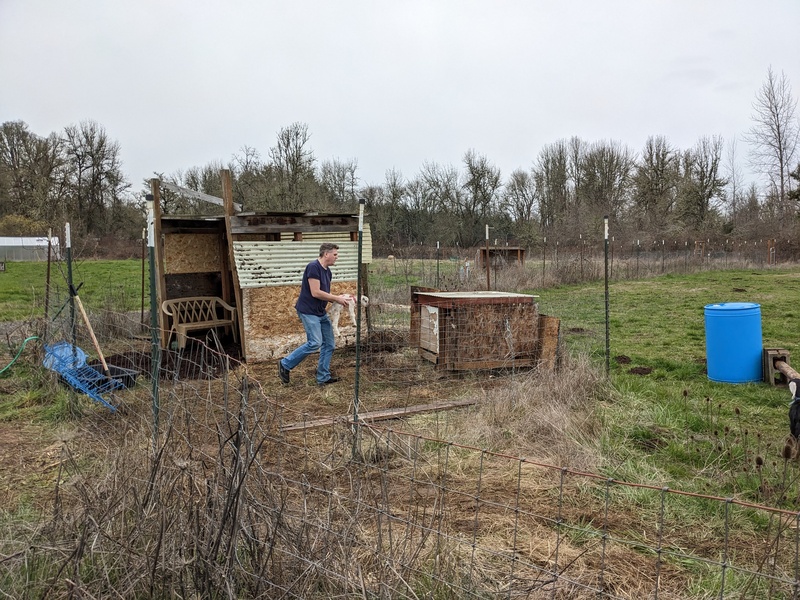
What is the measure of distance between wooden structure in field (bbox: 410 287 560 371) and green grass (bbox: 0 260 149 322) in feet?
14.4

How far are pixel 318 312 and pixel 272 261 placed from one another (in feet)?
5.85

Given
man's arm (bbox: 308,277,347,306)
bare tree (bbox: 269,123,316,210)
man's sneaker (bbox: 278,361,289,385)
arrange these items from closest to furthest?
1. man's arm (bbox: 308,277,347,306)
2. man's sneaker (bbox: 278,361,289,385)
3. bare tree (bbox: 269,123,316,210)

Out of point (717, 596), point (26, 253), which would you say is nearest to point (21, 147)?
point (26, 253)

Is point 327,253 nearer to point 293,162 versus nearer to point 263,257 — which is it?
point 263,257

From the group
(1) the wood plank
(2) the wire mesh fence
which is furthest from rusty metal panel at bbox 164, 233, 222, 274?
(2) the wire mesh fence

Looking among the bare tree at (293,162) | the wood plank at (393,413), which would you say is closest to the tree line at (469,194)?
the bare tree at (293,162)

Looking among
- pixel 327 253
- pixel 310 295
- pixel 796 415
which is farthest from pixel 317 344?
pixel 796 415

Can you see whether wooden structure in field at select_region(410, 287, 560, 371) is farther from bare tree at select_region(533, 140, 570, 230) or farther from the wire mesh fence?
bare tree at select_region(533, 140, 570, 230)

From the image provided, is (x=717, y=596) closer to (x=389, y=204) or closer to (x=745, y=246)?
(x=745, y=246)

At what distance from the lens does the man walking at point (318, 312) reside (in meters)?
6.96

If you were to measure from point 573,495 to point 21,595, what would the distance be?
3182 millimetres

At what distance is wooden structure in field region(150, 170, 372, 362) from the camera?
8.38 metres

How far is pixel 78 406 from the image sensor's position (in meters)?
5.93

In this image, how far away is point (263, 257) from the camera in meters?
8.48
